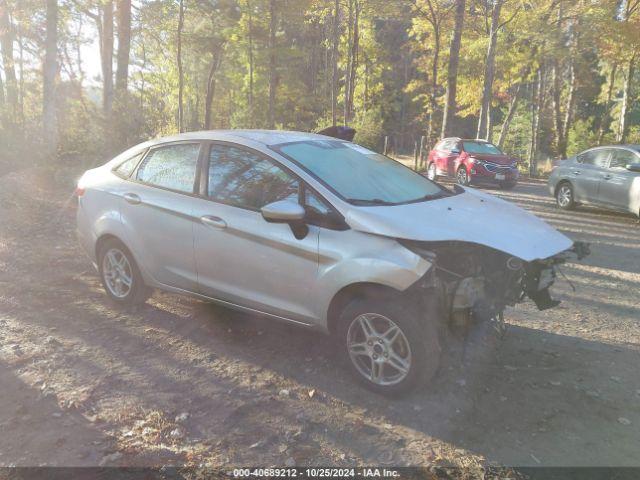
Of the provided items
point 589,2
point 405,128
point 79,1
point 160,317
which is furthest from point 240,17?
point 160,317

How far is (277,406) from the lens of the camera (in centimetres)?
364

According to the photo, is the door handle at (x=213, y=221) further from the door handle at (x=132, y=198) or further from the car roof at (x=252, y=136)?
the door handle at (x=132, y=198)

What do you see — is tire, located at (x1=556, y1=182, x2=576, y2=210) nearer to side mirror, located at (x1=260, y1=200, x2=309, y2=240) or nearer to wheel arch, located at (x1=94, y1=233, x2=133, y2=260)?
side mirror, located at (x1=260, y1=200, x2=309, y2=240)

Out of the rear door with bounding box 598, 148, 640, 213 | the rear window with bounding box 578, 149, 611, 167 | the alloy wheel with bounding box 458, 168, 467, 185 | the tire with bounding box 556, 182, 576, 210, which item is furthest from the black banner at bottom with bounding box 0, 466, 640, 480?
the alloy wheel with bounding box 458, 168, 467, 185

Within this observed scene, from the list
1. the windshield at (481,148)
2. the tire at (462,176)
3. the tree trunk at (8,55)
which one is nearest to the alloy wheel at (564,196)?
the tire at (462,176)

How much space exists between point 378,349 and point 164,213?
2.28m

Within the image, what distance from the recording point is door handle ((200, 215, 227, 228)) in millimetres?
4324

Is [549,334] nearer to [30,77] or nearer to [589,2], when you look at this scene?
[589,2]

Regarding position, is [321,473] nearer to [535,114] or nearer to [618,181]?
[618,181]

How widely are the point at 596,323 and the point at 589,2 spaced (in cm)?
2142

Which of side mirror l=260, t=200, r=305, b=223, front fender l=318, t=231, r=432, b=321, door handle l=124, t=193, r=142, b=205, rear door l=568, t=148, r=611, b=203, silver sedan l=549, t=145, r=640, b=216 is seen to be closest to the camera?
front fender l=318, t=231, r=432, b=321

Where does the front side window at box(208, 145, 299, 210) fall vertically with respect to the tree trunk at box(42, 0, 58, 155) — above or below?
below

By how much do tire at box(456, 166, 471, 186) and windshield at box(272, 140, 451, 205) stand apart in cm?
1291

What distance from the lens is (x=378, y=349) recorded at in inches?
146
